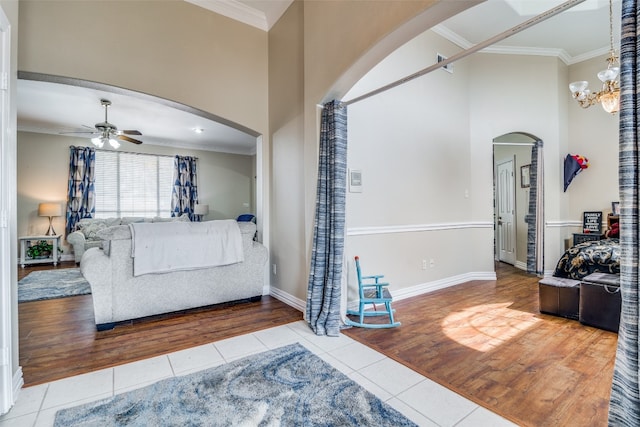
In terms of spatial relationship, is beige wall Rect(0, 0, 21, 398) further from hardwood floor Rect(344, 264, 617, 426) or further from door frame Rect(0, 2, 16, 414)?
hardwood floor Rect(344, 264, 617, 426)

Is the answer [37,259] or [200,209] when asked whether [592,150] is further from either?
[37,259]

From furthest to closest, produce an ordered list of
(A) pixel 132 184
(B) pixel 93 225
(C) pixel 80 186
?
(A) pixel 132 184 → (C) pixel 80 186 → (B) pixel 93 225

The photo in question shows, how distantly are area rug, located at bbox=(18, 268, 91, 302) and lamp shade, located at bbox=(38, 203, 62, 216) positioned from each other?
138cm

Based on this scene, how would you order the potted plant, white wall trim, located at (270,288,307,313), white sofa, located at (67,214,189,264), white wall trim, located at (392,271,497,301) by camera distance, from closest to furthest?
1. white wall trim, located at (270,288,307,313)
2. white wall trim, located at (392,271,497,301)
3. white sofa, located at (67,214,189,264)
4. the potted plant

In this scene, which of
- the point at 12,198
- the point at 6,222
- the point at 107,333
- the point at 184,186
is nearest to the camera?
the point at 6,222

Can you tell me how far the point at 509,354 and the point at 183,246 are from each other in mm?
3063

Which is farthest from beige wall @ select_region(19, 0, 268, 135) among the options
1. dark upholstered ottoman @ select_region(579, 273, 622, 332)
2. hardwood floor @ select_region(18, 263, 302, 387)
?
dark upholstered ottoman @ select_region(579, 273, 622, 332)

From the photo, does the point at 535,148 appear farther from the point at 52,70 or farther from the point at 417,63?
the point at 52,70

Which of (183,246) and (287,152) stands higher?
(287,152)

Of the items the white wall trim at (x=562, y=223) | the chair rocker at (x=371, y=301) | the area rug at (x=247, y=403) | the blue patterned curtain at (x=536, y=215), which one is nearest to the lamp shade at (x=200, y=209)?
the chair rocker at (x=371, y=301)

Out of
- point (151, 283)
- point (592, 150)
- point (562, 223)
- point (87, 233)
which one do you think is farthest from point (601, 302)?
point (87, 233)

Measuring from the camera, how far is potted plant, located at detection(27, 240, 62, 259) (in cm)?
593

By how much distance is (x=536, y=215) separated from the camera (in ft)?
15.7

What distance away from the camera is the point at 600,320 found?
2746mm
